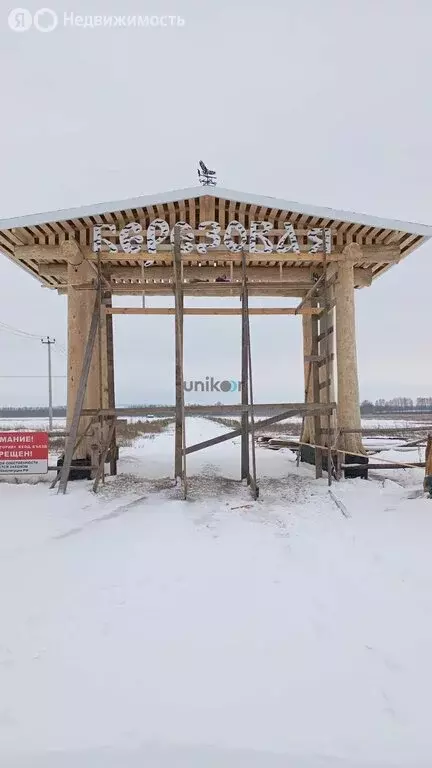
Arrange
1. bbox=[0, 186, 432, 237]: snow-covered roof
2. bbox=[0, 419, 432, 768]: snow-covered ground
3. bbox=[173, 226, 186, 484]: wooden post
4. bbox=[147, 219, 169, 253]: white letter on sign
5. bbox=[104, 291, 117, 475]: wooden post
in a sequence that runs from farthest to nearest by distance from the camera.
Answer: bbox=[104, 291, 117, 475]: wooden post < bbox=[147, 219, 169, 253]: white letter on sign < bbox=[0, 186, 432, 237]: snow-covered roof < bbox=[173, 226, 186, 484]: wooden post < bbox=[0, 419, 432, 768]: snow-covered ground

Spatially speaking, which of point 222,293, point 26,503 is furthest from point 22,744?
point 222,293

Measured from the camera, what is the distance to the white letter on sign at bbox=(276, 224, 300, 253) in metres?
10.1

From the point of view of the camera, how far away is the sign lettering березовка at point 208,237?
9.99 metres

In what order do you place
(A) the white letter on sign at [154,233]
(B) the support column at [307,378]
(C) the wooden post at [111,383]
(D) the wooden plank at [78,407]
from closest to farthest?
(D) the wooden plank at [78,407]
(A) the white letter on sign at [154,233]
(C) the wooden post at [111,383]
(B) the support column at [307,378]

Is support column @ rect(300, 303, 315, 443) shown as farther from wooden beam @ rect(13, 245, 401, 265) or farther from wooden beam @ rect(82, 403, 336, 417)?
wooden beam @ rect(82, 403, 336, 417)

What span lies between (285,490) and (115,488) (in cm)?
308

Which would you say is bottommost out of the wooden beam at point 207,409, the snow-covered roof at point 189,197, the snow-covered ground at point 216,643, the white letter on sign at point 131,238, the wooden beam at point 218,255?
the snow-covered ground at point 216,643

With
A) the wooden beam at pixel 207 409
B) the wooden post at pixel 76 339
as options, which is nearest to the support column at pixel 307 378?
the wooden beam at pixel 207 409

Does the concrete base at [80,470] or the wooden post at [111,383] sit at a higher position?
the wooden post at [111,383]

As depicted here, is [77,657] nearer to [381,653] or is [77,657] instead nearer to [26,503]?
[381,653]

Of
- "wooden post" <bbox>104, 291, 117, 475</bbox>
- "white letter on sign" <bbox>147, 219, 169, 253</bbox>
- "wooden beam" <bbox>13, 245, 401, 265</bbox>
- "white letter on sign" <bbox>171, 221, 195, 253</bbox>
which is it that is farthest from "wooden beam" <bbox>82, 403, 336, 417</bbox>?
"white letter on sign" <bbox>147, 219, 169, 253</bbox>

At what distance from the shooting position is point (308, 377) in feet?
44.2

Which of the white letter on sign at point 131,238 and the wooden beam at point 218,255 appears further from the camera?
the wooden beam at point 218,255

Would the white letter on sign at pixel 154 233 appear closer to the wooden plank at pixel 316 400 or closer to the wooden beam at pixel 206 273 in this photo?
the wooden beam at pixel 206 273
